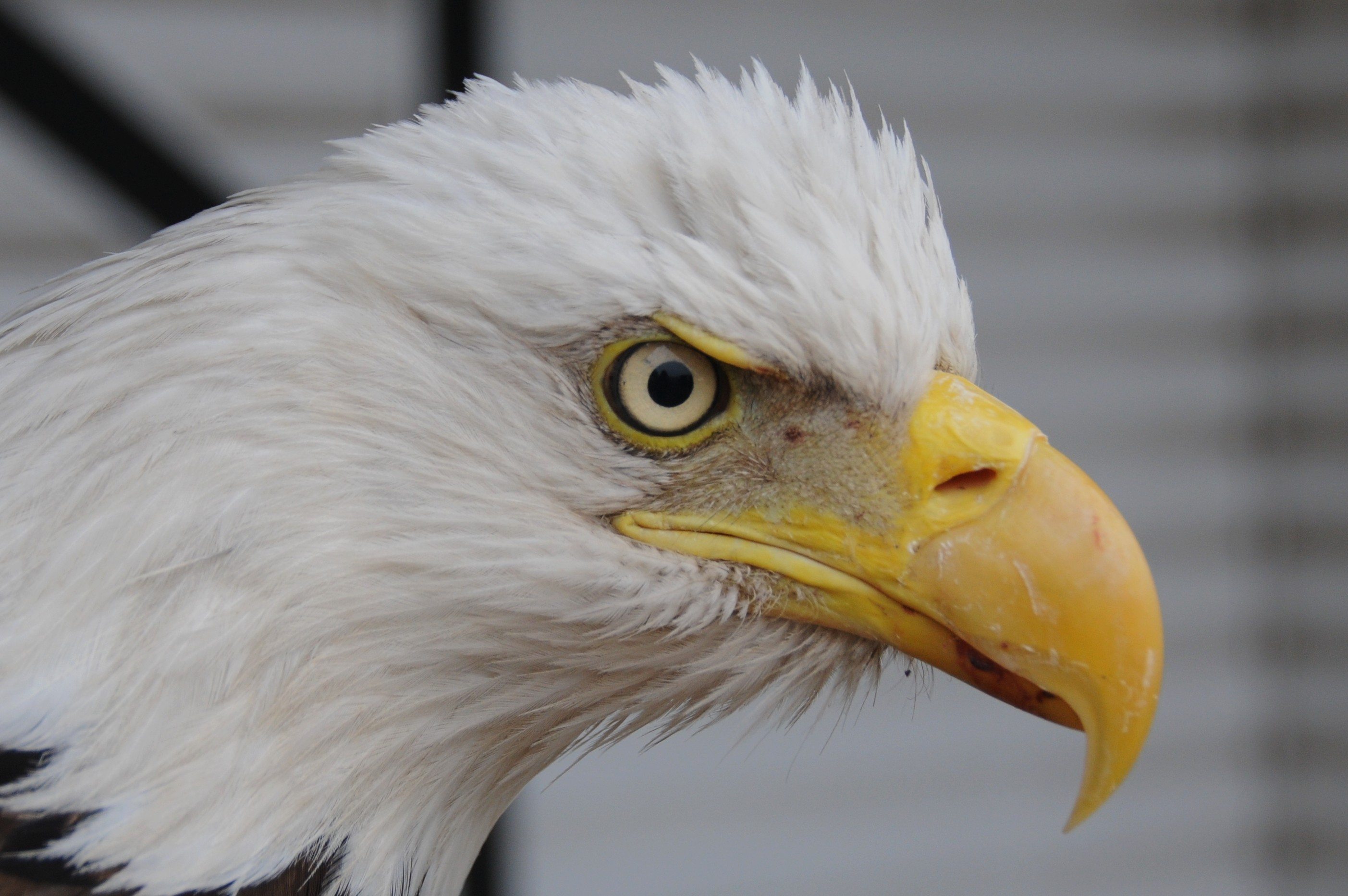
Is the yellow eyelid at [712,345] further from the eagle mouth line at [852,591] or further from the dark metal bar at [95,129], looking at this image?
the dark metal bar at [95,129]

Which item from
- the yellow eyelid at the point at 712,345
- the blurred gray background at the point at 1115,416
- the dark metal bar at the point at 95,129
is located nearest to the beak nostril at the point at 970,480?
the yellow eyelid at the point at 712,345

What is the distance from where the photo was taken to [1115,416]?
5.96 metres

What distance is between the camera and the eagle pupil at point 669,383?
1514 millimetres

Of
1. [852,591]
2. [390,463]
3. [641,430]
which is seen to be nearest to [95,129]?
[390,463]

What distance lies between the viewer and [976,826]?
5797 mm

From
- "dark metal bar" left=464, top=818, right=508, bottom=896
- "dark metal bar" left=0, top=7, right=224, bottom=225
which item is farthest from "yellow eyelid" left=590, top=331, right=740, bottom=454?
"dark metal bar" left=464, top=818, right=508, bottom=896

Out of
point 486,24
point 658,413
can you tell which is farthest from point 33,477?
point 486,24

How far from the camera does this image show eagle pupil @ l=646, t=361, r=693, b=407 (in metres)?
1.51

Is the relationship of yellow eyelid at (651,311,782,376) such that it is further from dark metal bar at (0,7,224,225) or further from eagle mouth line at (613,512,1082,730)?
dark metal bar at (0,7,224,225)

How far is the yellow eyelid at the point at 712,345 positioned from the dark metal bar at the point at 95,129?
1.31 metres

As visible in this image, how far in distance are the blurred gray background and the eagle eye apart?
→ 343cm

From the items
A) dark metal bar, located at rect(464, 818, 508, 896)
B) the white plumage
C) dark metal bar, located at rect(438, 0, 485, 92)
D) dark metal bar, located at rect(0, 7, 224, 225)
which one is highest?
dark metal bar, located at rect(438, 0, 485, 92)

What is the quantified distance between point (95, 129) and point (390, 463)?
4.22 ft

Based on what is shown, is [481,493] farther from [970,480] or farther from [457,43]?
[457,43]
